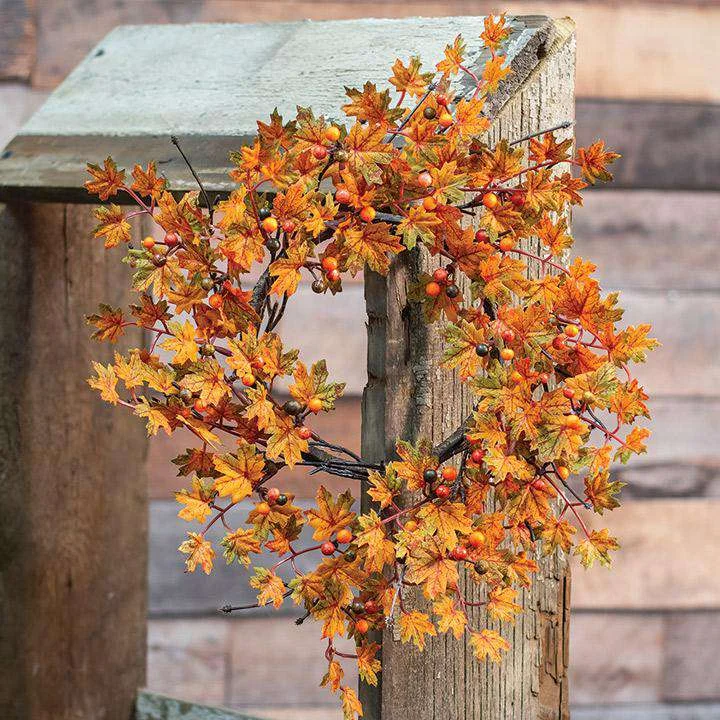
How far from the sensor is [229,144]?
94 centimetres

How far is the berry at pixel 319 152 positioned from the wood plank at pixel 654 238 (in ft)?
4.10

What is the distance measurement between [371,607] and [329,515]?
0.29ft

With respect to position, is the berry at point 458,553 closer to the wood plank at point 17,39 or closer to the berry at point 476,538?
the berry at point 476,538

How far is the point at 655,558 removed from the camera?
76.4 inches

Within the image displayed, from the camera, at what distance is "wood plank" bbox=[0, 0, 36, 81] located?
1.80 m

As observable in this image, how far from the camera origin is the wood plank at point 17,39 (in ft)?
5.92

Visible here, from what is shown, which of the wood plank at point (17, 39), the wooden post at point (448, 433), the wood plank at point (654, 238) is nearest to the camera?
the wooden post at point (448, 433)


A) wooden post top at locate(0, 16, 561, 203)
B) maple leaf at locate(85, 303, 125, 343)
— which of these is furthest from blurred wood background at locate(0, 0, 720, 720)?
maple leaf at locate(85, 303, 125, 343)

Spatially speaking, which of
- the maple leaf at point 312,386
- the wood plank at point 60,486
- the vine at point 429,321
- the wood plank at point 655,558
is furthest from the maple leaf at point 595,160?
the wood plank at point 655,558

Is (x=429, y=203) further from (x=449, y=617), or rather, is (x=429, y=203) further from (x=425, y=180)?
(x=449, y=617)

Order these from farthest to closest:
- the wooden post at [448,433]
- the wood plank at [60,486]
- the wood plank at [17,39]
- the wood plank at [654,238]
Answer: the wood plank at [654,238] → the wood plank at [17,39] → the wood plank at [60,486] → the wooden post at [448,433]

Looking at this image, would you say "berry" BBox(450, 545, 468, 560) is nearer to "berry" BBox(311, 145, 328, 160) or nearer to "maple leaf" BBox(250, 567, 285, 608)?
"maple leaf" BBox(250, 567, 285, 608)

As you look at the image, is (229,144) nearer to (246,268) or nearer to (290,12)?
(246,268)

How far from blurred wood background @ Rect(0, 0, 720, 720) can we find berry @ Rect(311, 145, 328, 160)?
3.69 feet
